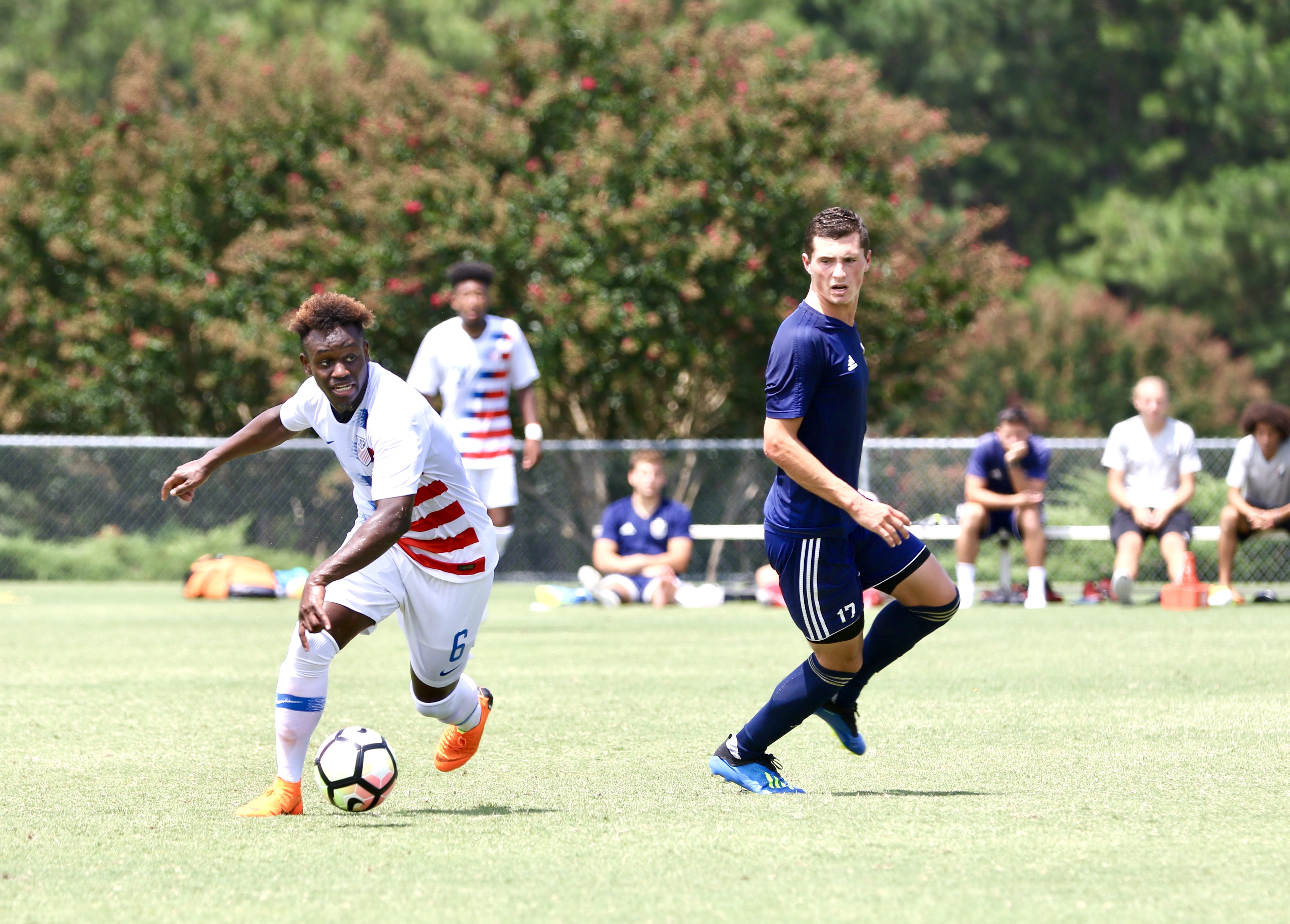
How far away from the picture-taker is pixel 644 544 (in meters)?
15.2

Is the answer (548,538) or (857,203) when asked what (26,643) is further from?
(857,203)

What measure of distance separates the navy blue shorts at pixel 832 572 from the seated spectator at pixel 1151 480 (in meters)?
9.02

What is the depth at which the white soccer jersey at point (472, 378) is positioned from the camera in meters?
11.0

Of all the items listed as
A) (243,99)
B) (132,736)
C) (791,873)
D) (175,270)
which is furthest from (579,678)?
(243,99)

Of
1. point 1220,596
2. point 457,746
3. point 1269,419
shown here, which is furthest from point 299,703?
point 1269,419

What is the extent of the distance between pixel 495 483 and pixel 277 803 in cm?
583

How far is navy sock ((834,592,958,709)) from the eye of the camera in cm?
573

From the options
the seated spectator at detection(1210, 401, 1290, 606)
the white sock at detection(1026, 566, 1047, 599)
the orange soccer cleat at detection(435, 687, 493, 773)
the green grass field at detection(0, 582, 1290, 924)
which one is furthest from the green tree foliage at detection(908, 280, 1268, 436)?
the orange soccer cleat at detection(435, 687, 493, 773)

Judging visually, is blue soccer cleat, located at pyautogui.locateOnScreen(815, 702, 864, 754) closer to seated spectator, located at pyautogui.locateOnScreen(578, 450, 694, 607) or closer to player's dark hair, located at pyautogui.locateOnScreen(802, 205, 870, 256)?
player's dark hair, located at pyautogui.locateOnScreen(802, 205, 870, 256)

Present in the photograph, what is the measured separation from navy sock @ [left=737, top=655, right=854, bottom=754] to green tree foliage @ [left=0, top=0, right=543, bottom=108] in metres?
31.7

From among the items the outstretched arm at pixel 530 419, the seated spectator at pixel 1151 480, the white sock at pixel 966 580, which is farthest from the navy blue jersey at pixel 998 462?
the outstretched arm at pixel 530 419

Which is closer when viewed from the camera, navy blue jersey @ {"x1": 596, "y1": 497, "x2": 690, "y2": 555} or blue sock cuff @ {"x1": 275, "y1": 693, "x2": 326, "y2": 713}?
blue sock cuff @ {"x1": 275, "y1": 693, "x2": 326, "y2": 713}

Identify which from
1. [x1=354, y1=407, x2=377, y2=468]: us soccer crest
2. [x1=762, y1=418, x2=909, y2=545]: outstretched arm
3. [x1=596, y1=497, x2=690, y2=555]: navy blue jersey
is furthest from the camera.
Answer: [x1=596, y1=497, x2=690, y2=555]: navy blue jersey

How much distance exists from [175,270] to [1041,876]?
58.9 ft
